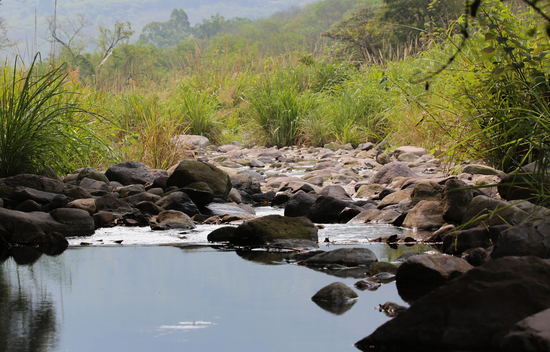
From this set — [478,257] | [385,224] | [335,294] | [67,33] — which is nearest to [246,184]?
[385,224]

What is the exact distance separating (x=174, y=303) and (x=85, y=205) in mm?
2183

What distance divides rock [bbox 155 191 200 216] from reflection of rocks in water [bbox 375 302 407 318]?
249 centimetres

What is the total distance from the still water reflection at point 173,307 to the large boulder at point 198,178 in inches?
82.9

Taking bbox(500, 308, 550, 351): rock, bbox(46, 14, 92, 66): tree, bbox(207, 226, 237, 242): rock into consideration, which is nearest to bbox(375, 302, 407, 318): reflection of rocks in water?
bbox(500, 308, 550, 351): rock

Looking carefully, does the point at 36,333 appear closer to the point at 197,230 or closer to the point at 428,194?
the point at 197,230

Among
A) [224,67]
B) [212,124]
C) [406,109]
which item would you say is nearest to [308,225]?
[406,109]

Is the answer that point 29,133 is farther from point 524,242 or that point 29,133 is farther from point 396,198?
point 524,242

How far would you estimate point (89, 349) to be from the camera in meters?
1.45

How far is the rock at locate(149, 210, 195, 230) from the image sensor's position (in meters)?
3.58

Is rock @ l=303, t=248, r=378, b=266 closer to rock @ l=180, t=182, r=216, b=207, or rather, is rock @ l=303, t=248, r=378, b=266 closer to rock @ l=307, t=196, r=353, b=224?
rock @ l=307, t=196, r=353, b=224

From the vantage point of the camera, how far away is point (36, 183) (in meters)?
4.19

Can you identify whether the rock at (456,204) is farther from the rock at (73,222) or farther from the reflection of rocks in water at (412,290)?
the rock at (73,222)

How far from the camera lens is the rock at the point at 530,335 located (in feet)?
4.26

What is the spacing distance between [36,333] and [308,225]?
1.85 metres
